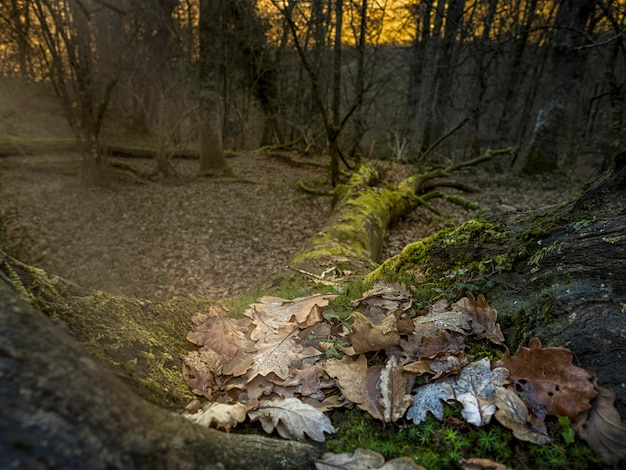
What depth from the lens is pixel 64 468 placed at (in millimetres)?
→ 638

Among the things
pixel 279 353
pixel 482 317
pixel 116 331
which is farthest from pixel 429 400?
pixel 116 331

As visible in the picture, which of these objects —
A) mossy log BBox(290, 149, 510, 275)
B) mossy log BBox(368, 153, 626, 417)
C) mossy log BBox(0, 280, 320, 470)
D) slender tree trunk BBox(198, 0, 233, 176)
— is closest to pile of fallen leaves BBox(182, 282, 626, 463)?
mossy log BBox(368, 153, 626, 417)

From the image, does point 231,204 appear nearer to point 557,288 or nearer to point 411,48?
point 557,288

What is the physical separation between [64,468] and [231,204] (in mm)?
9142

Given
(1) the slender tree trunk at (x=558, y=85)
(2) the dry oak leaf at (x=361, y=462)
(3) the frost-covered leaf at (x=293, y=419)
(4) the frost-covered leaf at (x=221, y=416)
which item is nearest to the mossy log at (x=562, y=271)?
(2) the dry oak leaf at (x=361, y=462)

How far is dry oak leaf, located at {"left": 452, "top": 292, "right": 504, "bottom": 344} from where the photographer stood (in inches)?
58.9

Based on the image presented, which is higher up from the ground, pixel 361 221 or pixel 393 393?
pixel 393 393

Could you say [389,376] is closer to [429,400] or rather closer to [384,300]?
[429,400]

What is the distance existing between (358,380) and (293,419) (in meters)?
0.29

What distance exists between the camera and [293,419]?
1210mm

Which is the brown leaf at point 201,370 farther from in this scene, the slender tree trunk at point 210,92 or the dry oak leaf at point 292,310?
the slender tree trunk at point 210,92

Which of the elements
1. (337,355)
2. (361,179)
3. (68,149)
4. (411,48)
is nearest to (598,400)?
(337,355)

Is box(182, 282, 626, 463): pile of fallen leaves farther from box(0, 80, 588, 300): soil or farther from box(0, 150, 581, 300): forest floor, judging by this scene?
box(0, 80, 588, 300): soil

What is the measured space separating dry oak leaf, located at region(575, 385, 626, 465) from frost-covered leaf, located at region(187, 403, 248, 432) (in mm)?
993
